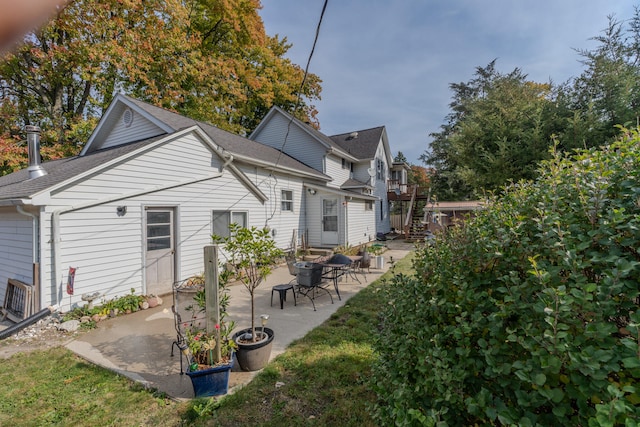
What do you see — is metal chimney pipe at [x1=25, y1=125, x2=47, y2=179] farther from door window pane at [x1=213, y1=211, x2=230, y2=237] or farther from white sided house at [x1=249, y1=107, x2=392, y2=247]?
white sided house at [x1=249, y1=107, x2=392, y2=247]

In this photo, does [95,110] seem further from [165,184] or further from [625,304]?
[625,304]

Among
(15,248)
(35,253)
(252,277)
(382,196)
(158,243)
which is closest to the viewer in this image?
(252,277)

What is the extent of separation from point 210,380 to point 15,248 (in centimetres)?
638

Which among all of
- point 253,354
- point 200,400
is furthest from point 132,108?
point 200,400

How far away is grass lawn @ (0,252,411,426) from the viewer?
3098 millimetres

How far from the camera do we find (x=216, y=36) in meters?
20.8

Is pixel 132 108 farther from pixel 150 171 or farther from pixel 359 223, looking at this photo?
pixel 359 223

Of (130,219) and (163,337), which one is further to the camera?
(130,219)

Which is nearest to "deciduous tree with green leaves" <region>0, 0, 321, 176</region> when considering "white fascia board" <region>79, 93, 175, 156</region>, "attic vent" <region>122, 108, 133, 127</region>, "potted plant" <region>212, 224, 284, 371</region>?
"white fascia board" <region>79, 93, 175, 156</region>

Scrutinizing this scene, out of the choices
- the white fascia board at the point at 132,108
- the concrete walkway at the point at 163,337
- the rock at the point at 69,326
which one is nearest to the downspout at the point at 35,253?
the rock at the point at 69,326

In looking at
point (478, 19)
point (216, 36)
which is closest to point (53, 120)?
point (216, 36)

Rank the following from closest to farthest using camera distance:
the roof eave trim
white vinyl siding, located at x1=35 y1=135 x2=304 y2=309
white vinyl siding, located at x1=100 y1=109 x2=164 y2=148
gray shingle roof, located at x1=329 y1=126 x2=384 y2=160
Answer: white vinyl siding, located at x1=35 y1=135 x2=304 y2=309 < white vinyl siding, located at x1=100 y1=109 x2=164 y2=148 < the roof eave trim < gray shingle roof, located at x1=329 y1=126 x2=384 y2=160

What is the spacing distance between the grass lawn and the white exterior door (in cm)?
280

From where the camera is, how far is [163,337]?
5.11 m
